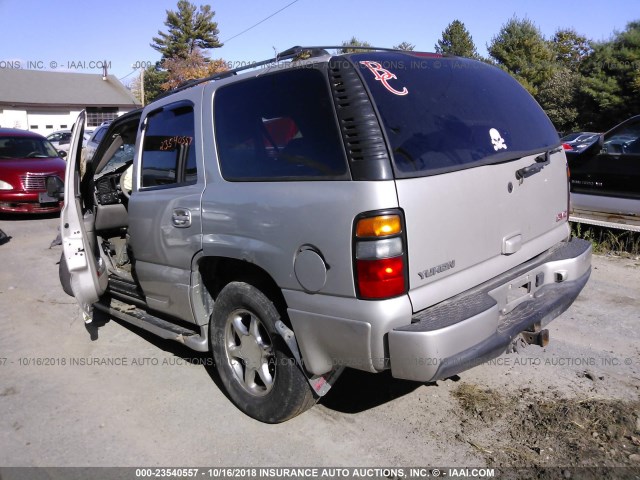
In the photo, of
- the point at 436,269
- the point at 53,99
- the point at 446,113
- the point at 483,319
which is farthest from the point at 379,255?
the point at 53,99

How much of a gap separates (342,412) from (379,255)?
1.45 meters

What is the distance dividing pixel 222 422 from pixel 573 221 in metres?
5.75

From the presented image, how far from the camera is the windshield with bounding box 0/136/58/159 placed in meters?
11.8

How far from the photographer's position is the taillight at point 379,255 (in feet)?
8.77

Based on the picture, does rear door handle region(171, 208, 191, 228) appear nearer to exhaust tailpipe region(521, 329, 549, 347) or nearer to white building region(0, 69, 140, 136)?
exhaust tailpipe region(521, 329, 549, 347)

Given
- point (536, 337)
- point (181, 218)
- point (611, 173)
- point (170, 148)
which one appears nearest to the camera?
point (536, 337)

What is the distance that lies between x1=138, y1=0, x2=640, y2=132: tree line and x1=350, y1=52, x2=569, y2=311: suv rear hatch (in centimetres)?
1107

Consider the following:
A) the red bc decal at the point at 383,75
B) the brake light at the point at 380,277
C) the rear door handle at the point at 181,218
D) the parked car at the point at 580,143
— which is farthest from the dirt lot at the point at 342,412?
the parked car at the point at 580,143

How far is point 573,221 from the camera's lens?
7.49m

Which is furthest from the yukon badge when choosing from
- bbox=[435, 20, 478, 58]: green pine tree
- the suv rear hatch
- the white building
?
bbox=[435, 20, 478, 58]: green pine tree

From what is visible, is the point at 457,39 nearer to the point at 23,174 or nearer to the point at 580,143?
the point at 580,143

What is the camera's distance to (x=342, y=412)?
12.0 feet

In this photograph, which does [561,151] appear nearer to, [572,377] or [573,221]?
[572,377]

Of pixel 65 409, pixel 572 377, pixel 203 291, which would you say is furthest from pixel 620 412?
pixel 65 409
